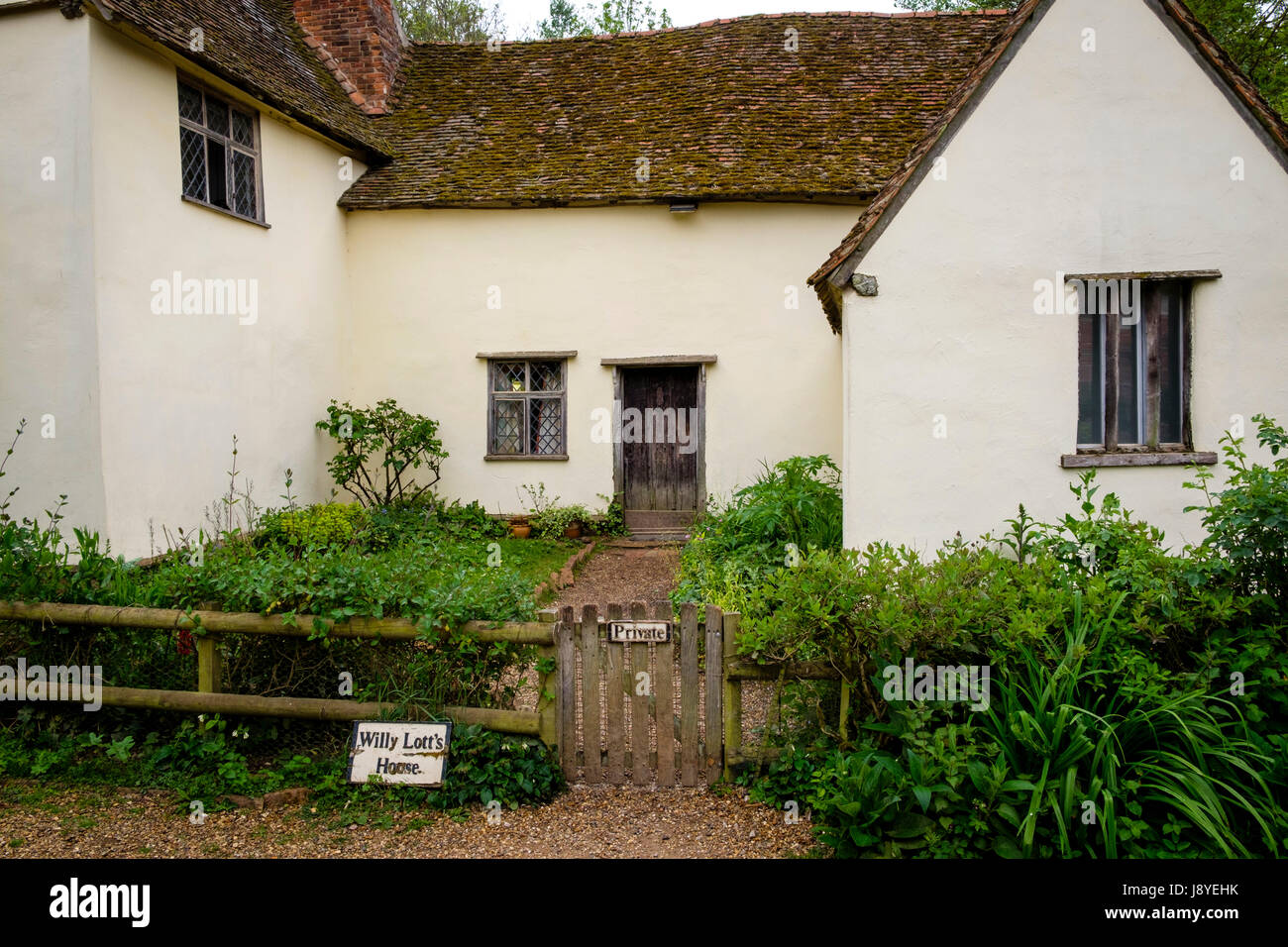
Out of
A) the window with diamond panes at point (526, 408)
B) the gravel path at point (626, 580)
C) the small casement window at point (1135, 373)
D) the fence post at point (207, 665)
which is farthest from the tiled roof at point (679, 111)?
the fence post at point (207, 665)

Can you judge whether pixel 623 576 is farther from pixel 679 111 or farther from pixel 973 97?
pixel 679 111

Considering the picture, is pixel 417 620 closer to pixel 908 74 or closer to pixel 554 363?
pixel 554 363

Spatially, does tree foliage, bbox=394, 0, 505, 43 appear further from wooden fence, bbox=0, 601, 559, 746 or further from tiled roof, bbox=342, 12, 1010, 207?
wooden fence, bbox=0, 601, 559, 746

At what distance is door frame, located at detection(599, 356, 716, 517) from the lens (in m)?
12.5

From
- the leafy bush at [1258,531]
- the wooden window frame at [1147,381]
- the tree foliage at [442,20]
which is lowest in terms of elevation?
the leafy bush at [1258,531]

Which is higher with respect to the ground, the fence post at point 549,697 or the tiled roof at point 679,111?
the tiled roof at point 679,111

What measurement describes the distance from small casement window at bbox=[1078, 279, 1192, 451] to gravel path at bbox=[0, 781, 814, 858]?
4609mm

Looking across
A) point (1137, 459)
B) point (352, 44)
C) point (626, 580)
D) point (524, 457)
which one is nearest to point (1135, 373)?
point (1137, 459)

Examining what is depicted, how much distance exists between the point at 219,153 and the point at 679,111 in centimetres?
679

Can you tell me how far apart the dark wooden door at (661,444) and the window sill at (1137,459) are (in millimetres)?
6410

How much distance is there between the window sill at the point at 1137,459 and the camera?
6.85m

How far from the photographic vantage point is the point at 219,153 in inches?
396

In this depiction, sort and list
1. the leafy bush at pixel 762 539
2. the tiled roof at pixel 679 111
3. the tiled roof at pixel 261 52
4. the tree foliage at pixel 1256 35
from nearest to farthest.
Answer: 1. the leafy bush at pixel 762 539
2. the tiled roof at pixel 261 52
3. the tiled roof at pixel 679 111
4. the tree foliage at pixel 1256 35

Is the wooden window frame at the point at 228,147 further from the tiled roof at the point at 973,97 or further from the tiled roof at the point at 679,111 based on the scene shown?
the tiled roof at the point at 973,97
